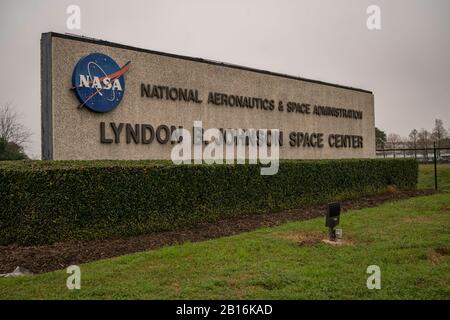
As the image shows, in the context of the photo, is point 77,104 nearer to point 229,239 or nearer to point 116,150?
point 116,150

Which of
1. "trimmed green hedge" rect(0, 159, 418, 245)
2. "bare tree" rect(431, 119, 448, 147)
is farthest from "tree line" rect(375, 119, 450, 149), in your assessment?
"trimmed green hedge" rect(0, 159, 418, 245)

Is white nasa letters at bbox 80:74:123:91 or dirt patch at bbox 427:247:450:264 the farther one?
white nasa letters at bbox 80:74:123:91

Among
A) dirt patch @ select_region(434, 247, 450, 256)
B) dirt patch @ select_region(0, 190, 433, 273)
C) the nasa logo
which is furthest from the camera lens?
the nasa logo

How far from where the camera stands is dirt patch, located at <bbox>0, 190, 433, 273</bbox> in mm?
7352

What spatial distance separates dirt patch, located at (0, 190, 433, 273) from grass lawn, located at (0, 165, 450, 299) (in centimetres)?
64

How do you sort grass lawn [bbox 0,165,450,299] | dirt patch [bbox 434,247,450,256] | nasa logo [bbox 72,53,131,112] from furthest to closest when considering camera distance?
1. nasa logo [bbox 72,53,131,112]
2. dirt patch [bbox 434,247,450,256]
3. grass lawn [bbox 0,165,450,299]

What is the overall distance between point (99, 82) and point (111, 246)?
4.80m

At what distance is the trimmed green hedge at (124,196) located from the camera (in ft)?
27.4

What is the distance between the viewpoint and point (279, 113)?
55.6ft

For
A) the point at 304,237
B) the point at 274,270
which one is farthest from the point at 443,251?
the point at 274,270

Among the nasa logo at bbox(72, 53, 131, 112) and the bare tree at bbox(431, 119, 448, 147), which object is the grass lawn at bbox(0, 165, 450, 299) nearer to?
the nasa logo at bbox(72, 53, 131, 112)

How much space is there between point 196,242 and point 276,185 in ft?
15.2

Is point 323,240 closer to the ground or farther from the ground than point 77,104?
closer to the ground

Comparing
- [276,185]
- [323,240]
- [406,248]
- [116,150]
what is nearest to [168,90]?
[116,150]
